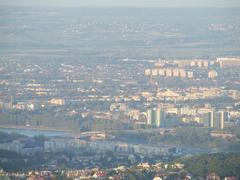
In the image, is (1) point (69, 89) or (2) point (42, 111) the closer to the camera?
(2) point (42, 111)

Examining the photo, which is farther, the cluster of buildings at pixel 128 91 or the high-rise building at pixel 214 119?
the cluster of buildings at pixel 128 91

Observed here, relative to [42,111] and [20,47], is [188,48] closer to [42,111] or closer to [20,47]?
[20,47]

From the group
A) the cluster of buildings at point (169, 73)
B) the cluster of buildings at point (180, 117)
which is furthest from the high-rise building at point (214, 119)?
the cluster of buildings at point (169, 73)

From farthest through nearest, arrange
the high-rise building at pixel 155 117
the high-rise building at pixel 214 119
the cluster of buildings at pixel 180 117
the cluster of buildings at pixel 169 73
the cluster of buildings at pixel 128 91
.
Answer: the cluster of buildings at pixel 169 73 → the cluster of buildings at pixel 128 91 → the high-rise building at pixel 155 117 → the cluster of buildings at pixel 180 117 → the high-rise building at pixel 214 119

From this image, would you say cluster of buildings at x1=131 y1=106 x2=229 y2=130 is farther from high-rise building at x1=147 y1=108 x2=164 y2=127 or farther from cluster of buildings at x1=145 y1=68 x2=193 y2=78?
cluster of buildings at x1=145 y1=68 x2=193 y2=78

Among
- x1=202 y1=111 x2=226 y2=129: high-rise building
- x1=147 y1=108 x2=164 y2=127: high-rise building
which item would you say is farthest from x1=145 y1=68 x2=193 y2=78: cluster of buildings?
x1=202 y1=111 x2=226 y2=129: high-rise building

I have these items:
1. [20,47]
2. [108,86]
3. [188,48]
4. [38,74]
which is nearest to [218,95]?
[108,86]

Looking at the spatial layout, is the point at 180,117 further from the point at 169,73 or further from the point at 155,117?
the point at 169,73

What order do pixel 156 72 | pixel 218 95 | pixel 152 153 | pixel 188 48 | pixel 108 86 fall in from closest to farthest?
pixel 152 153, pixel 218 95, pixel 108 86, pixel 156 72, pixel 188 48

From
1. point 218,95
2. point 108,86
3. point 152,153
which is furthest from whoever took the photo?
point 108,86

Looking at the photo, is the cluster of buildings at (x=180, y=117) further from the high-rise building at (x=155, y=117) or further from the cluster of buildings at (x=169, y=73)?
the cluster of buildings at (x=169, y=73)

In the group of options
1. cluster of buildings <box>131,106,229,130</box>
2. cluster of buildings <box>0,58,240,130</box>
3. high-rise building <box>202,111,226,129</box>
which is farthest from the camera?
cluster of buildings <box>0,58,240,130</box>
